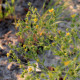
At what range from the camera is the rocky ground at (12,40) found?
1.74 m

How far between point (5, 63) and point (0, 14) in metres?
0.92

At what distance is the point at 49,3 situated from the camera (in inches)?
109

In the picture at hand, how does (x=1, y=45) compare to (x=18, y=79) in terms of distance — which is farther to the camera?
(x=1, y=45)

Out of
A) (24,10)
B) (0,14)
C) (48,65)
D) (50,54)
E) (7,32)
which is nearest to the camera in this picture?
(48,65)

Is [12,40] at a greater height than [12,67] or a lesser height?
greater

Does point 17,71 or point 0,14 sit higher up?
point 0,14

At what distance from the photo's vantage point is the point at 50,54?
6.42 feet

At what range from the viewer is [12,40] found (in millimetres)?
2102

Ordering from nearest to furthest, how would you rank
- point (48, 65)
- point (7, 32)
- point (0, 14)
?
point (48, 65)
point (7, 32)
point (0, 14)

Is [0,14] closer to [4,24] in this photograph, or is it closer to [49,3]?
[4,24]

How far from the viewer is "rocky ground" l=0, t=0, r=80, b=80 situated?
1.74 meters

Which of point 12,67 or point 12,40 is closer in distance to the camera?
point 12,67

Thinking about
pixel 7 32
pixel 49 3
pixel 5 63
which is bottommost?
pixel 5 63

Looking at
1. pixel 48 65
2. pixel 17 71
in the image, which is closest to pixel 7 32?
pixel 17 71
